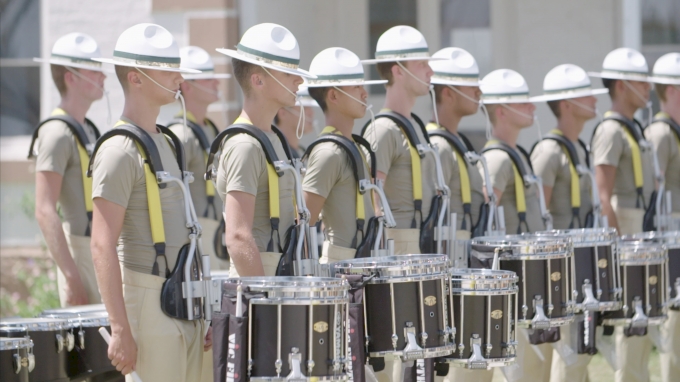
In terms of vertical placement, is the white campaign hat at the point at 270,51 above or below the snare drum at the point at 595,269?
above

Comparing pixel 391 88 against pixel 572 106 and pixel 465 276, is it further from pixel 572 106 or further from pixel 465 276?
pixel 572 106

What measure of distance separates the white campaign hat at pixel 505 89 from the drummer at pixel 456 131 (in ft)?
1.23

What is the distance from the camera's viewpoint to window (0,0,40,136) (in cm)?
1041

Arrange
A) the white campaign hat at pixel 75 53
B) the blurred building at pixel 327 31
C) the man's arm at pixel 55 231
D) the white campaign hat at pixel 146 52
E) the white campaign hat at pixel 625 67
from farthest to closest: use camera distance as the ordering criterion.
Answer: the blurred building at pixel 327 31, the white campaign hat at pixel 625 67, the white campaign hat at pixel 75 53, the man's arm at pixel 55 231, the white campaign hat at pixel 146 52

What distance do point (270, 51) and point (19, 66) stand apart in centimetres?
581

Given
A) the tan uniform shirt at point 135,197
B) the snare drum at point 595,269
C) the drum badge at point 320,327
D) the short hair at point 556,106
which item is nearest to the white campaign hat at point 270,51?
the tan uniform shirt at point 135,197

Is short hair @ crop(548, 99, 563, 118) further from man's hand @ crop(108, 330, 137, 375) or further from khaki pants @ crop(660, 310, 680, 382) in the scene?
man's hand @ crop(108, 330, 137, 375)

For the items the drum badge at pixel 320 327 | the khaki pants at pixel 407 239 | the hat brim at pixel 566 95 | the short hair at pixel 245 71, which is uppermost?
the hat brim at pixel 566 95

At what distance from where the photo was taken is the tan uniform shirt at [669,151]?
913 centimetres

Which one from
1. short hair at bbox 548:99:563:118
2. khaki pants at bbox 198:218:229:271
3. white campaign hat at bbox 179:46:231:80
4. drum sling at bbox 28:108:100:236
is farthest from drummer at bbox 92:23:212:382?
short hair at bbox 548:99:563:118

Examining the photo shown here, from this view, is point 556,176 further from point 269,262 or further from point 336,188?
point 269,262

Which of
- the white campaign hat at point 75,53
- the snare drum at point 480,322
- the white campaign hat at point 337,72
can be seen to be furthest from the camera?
the white campaign hat at point 75,53

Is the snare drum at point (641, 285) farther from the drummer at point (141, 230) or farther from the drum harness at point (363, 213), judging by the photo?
the drummer at point (141, 230)

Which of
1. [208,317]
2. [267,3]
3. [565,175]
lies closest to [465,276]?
[208,317]
